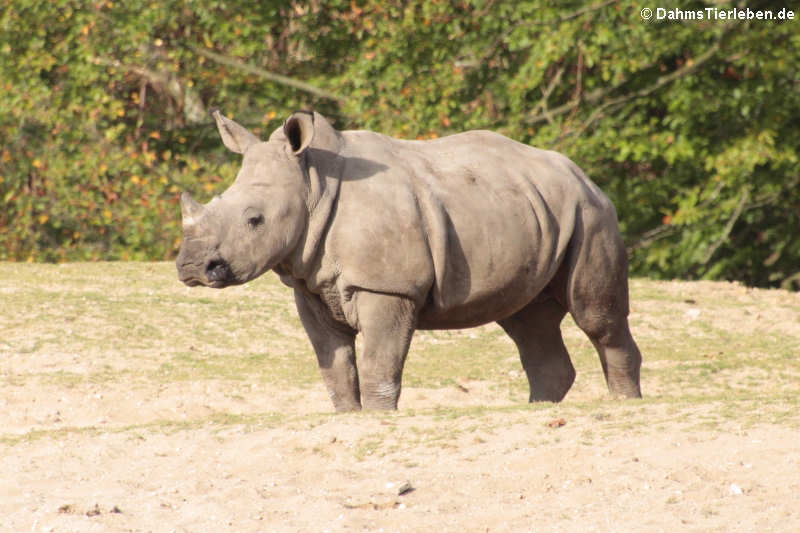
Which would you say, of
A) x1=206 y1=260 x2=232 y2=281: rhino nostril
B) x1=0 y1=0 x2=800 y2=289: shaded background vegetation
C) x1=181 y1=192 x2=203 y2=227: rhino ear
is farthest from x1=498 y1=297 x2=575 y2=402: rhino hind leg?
x1=0 y1=0 x2=800 y2=289: shaded background vegetation


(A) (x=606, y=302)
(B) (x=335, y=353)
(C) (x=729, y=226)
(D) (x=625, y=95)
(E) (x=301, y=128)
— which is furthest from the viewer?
(D) (x=625, y=95)

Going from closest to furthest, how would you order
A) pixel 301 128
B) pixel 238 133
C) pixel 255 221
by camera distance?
1. pixel 255 221
2. pixel 301 128
3. pixel 238 133

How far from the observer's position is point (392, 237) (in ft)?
24.9

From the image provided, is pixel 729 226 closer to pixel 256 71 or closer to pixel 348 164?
pixel 256 71

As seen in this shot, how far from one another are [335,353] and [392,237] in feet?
2.74

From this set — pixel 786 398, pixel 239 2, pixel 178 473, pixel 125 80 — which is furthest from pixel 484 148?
pixel 125 80

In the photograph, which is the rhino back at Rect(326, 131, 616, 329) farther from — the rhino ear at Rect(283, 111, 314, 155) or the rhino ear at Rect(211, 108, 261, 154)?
the rhino ear at Rect(211, 108, 261, 154)

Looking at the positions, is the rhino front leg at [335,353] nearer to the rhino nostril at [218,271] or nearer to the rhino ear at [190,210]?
the rhino nostril at [218,271]

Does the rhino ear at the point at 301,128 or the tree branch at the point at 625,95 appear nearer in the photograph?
the rhino ear at the point at 301,128

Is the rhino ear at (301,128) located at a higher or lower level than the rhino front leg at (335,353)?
higher

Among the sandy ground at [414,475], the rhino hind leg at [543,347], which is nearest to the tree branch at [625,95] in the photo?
the rhino hind leg at [543,347]

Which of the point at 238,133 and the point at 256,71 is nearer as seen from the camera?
the point at 238,133

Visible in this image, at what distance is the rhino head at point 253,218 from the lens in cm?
738

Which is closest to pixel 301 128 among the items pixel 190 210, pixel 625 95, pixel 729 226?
pixel 190 210
